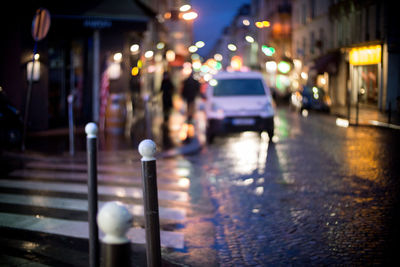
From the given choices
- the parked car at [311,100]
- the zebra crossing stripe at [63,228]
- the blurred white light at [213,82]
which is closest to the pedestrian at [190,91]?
the blurred white light at [213,82]

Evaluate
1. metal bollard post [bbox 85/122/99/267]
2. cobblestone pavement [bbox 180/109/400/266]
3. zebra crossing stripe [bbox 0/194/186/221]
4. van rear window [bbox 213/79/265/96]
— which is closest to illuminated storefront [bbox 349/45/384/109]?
van rear window [bbox 213/79/265/96]

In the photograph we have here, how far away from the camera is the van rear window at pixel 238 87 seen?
15672 mm

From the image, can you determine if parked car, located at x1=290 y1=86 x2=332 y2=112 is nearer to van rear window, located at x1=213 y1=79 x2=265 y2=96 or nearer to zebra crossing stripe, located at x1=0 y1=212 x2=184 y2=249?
van rear window, located at x1=213 y1=79 x2=265 y2=96

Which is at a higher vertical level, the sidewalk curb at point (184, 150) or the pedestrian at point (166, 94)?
the pedestrian at point (166, 94)

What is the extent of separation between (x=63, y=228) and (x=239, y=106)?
9.36 meters

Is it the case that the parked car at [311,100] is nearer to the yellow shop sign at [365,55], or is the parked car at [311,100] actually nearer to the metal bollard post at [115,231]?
the yellow shop sign at [365,55]

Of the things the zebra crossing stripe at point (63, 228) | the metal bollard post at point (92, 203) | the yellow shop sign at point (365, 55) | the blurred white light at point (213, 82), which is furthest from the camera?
the yellow shop sign at point (365, 55)

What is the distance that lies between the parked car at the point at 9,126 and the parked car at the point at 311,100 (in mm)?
19652

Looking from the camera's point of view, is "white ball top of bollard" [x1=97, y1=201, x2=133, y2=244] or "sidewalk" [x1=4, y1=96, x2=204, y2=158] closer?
"white ball top of bollard" [x1=97, y1=201, x2=133, y2=244]

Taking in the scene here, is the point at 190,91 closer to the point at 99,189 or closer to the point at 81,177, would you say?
the point at 81,177

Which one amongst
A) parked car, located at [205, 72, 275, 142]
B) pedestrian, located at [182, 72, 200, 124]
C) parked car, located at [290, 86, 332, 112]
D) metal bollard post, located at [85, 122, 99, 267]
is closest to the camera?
metal bollard post, located at [85, 122, 99, 267]

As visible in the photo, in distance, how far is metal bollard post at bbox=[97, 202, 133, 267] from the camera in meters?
2.38

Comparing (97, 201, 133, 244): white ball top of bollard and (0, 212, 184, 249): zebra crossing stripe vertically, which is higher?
(97, 201, 133, 244): white ball top of bollard

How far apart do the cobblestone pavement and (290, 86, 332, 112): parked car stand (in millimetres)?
16708
